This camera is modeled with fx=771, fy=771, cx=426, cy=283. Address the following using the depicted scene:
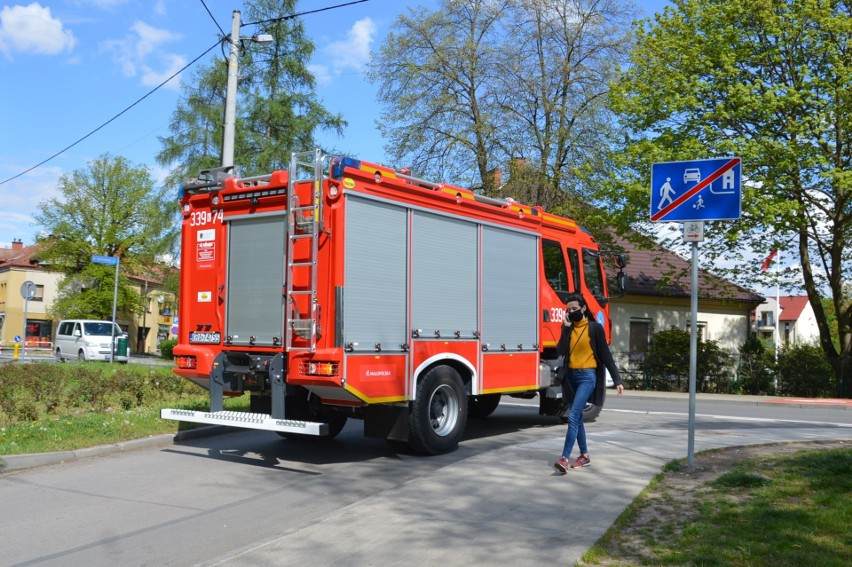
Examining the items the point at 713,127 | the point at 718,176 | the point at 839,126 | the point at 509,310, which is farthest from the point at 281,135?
the point at 718,176

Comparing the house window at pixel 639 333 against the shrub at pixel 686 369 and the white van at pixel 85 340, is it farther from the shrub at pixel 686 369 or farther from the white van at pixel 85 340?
the white van at pixel 85 340

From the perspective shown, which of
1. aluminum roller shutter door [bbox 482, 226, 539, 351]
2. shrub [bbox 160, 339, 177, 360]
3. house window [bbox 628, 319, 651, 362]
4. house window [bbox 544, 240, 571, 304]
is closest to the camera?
aluminum roller shutter door [bbox 482, 226, 539, 351]

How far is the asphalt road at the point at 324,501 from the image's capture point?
5.27 meters

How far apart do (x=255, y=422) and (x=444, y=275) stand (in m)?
2.80

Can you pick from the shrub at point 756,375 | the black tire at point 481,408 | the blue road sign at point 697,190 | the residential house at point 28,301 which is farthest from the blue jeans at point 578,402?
the residential house at point 28,301

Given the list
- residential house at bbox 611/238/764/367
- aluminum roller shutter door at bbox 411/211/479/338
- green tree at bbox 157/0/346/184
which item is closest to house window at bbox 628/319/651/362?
residential house at bbox 611/238/764/367

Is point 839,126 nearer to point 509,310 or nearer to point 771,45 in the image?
point 771,45

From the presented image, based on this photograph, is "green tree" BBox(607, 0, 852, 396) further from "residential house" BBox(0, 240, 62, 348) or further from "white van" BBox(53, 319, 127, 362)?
"residential house" BBox(0, 240, 62, 348)

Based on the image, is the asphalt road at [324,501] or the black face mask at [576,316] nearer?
the asphalt road at [324,501]

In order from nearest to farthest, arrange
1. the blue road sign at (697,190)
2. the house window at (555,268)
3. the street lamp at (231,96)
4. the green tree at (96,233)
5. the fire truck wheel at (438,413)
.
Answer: the blue road sign at (697,190), the fire truck wheel at (438,413), the house window at (555,268), the street lamp at (231,96), the green tree at (96,233)

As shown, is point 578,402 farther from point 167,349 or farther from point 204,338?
point 167,349

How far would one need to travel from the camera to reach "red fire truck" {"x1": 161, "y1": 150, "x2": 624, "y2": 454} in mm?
7988

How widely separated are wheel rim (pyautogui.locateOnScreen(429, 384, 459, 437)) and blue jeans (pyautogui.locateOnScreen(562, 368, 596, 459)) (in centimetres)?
190

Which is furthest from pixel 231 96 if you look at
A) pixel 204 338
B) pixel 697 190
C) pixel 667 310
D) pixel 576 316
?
pixel 667 310
